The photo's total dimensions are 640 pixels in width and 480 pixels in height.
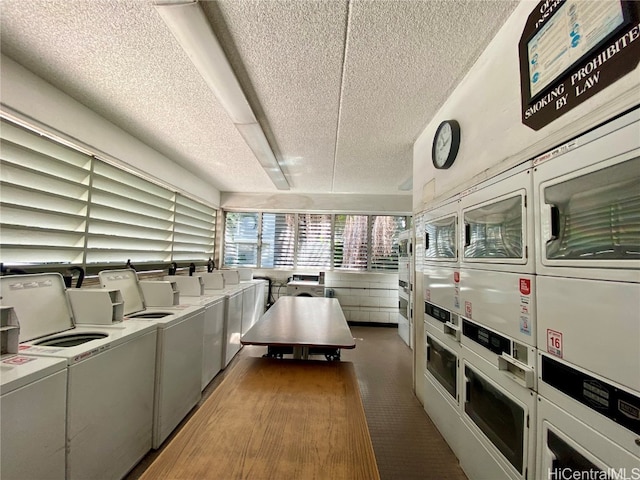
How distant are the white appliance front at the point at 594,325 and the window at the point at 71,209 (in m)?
3.34

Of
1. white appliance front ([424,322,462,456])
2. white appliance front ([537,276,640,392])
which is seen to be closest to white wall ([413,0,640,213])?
white appliance front ([537,276,640,392])

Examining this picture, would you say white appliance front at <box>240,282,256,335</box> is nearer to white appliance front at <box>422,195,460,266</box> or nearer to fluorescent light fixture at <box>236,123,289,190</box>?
fluorescent light fixture at <box>236,123,289,190</box>

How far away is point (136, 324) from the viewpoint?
1.90 m

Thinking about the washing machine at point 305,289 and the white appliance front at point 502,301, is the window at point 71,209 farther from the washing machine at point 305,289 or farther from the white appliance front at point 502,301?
the white appliance front at point 502,301

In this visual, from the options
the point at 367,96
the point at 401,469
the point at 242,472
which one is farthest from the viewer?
the point at 367,96

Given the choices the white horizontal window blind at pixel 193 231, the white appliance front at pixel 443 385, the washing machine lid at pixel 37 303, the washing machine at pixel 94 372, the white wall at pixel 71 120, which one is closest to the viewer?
the washing machine at pixel 94 372

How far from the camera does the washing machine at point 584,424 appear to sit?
793 mm

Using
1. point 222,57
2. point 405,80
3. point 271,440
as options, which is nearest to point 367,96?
point 405,80

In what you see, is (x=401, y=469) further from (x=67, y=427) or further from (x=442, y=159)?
(x=442, y=159)

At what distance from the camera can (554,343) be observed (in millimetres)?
1065

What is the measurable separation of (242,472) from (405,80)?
2.41 metres

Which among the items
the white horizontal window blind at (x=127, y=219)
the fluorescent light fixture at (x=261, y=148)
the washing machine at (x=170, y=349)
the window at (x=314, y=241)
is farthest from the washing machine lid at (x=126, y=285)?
the window at (x=314, y=241)

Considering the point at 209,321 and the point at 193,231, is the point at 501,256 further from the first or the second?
the point at 193,231

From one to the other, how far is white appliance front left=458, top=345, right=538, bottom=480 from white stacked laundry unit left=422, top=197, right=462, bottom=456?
116 mm
